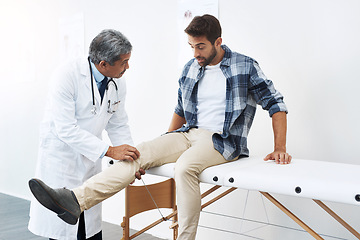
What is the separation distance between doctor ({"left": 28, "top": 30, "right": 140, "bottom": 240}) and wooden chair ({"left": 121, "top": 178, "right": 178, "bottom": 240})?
0.19 metres

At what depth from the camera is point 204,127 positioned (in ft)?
6.79

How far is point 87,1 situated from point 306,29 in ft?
5.88

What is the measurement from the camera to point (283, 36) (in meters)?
2.25

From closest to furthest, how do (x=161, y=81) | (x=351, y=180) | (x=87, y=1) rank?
(x=351, y=180), (x=161, y=81), (x=87, y=1)

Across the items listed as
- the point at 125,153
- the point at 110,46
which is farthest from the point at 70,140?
the point at 110,46

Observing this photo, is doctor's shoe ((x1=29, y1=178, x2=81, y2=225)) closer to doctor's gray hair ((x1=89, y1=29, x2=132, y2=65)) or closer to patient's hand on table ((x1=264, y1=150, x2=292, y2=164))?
doctor's gray hair ((x1=89, y1=29, x2=132, y2=65))

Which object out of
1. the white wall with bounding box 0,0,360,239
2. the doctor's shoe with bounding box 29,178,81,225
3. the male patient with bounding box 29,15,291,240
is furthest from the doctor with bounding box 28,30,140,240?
the white wall with bounding box 0,0,360,239

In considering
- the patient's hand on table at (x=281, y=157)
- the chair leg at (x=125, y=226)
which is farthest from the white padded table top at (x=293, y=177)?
the chair leg at (x=125, y=226)

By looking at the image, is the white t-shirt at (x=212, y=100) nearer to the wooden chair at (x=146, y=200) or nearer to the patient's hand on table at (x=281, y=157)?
the patient's hand on table at (x=281, y=157)

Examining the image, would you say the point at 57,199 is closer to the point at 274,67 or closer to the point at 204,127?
the point at 204,127

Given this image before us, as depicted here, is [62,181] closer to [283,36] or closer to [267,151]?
[267,151]

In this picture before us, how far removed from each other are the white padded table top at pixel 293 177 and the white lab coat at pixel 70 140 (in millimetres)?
350

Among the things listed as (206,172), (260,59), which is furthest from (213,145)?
(260,59)

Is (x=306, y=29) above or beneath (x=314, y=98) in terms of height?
above
